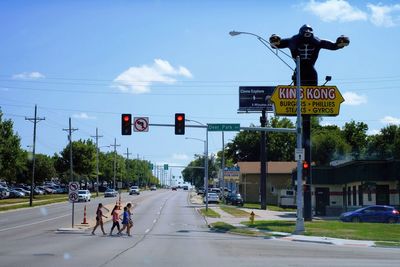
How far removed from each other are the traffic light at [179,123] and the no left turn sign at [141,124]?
7.09 feet

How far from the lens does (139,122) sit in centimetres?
3262

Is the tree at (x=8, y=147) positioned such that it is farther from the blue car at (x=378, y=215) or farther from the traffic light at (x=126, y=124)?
the blue car at (x=378, y=215)

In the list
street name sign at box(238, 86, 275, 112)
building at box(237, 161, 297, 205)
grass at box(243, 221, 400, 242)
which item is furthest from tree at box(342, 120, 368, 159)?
grass at box(243, 221, 400, 242)

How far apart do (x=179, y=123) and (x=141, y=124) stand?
107 inches

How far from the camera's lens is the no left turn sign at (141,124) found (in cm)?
3247

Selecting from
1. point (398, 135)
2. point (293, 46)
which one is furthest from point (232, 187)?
point (293, 46)

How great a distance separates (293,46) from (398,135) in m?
51.1

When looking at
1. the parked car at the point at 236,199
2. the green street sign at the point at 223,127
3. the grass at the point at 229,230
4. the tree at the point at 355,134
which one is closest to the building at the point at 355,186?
the parked car at the point at 236,199

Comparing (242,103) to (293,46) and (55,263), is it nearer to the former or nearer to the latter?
(293,46)

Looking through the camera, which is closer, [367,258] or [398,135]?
[367,258]

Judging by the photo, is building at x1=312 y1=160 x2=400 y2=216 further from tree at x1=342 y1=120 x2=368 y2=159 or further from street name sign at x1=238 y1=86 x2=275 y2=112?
tree at x1=342 y1=120 x2=368 y2=159

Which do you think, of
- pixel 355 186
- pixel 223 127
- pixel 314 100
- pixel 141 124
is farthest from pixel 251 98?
pixel 141 124

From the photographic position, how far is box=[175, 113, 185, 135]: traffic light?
31.3 meters

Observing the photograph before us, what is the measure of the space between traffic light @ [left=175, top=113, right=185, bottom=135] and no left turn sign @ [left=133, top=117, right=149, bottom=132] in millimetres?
2161
